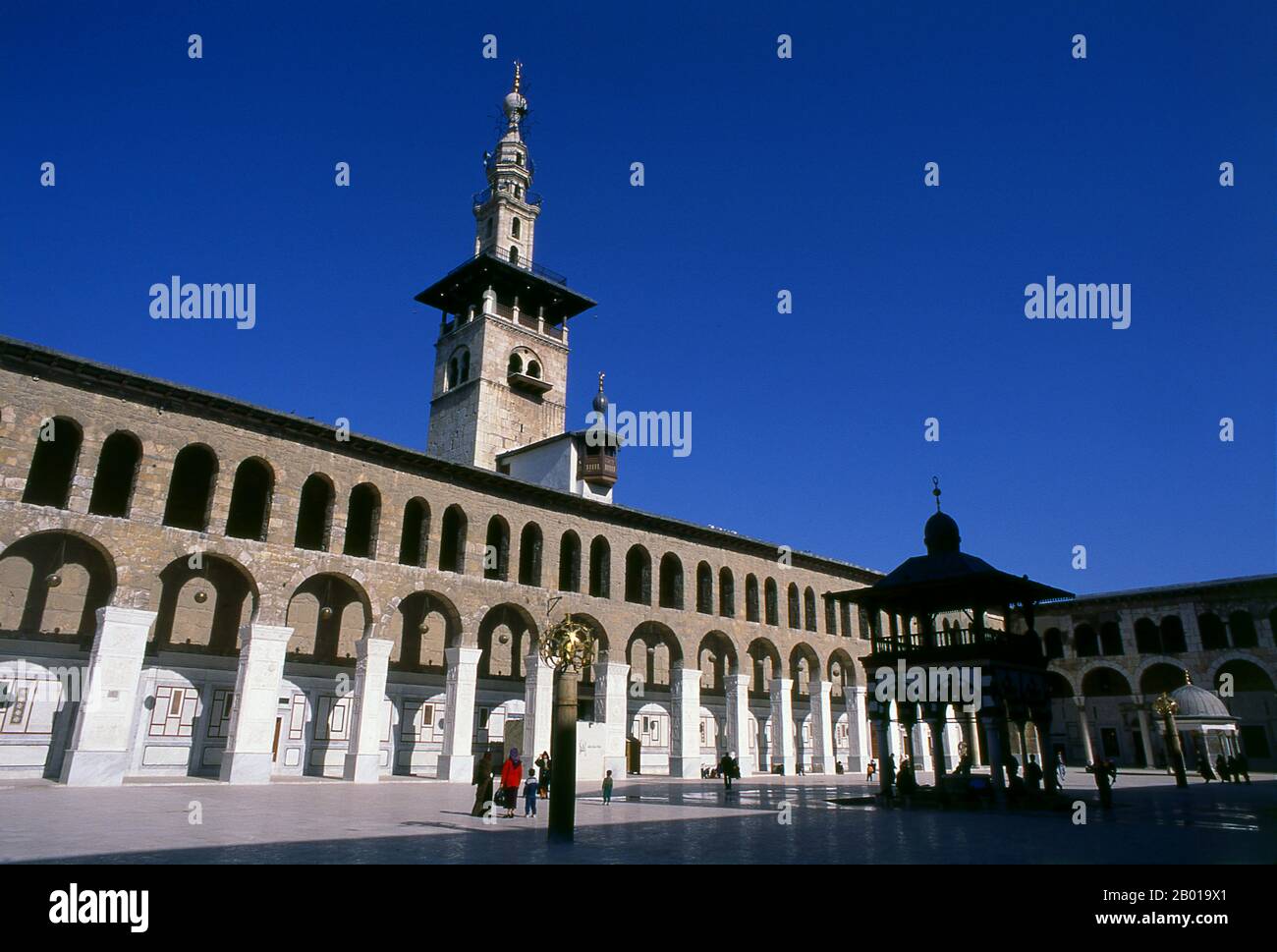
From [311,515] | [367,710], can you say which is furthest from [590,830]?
[311,515]

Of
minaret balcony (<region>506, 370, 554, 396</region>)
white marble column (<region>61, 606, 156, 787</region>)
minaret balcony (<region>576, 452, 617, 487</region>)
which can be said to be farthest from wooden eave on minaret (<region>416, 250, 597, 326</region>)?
white marble column (<region>61, 606, 156, 787</region>)

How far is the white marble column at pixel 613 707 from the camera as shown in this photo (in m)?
34.0

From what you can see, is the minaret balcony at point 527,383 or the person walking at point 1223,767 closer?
the person walking at point 1223,767

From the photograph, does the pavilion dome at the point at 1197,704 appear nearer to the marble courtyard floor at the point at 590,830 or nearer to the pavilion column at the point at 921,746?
the pavilion column at the point at 921,746

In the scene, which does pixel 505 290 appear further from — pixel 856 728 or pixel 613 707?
pixel 856 728

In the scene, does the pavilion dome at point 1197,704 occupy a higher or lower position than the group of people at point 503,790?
higher

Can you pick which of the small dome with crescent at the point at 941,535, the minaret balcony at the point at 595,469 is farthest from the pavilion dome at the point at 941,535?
the minaret balcony at the point at 595,469

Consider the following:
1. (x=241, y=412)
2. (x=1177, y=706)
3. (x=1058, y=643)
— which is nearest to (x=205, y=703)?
(x=241, y=412)

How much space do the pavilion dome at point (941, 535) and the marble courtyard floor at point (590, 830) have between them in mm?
8019

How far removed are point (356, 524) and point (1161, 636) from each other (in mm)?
51695

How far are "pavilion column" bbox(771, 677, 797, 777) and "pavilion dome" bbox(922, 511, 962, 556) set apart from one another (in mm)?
18756

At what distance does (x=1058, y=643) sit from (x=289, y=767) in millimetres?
52126

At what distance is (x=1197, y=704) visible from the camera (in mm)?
42625
